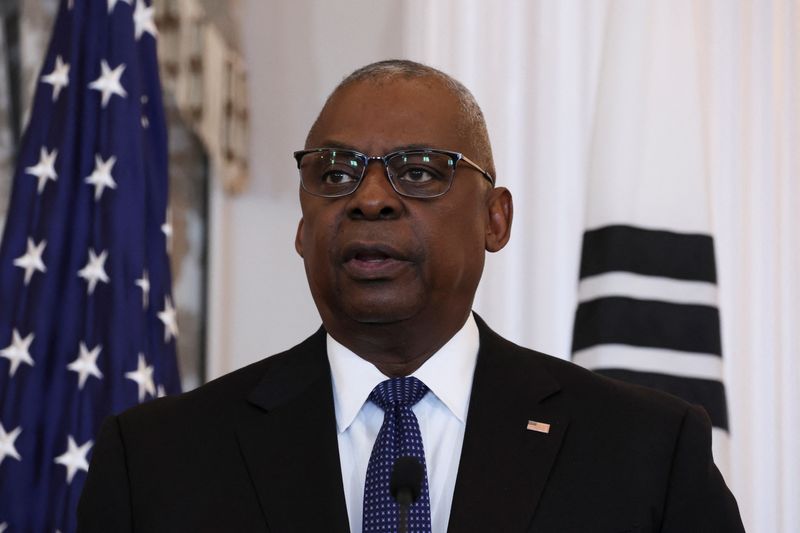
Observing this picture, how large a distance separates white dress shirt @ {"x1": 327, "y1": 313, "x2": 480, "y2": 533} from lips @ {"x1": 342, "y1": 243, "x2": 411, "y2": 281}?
0.20 meters

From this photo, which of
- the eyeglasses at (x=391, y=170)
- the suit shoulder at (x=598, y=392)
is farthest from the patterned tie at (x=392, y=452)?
the eyeglasses at (x=391, y=170)

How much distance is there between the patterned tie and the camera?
6.30 ft

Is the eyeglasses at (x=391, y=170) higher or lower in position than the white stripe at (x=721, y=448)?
higher

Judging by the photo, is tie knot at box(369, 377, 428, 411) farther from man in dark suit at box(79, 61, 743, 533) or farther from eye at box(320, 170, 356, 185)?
eye at box(320, 170, 356, 185)

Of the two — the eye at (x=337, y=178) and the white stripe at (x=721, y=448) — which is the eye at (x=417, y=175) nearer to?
the eye at (x=337, y=178)

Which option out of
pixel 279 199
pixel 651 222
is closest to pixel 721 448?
pixel 651 222

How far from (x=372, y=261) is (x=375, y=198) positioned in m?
0.11

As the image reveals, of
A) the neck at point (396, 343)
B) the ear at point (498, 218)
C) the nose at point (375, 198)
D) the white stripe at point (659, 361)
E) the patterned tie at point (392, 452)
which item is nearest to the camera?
the patterned tie at point (392, 452)

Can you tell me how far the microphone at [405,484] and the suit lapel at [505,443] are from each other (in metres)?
0.25

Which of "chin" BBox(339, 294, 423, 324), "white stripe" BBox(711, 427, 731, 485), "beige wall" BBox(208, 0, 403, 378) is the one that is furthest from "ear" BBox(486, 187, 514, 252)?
"beige wall" BBox(208, 0, 403, 378)

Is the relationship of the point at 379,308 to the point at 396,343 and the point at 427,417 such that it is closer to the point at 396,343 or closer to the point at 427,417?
the point at 396,343

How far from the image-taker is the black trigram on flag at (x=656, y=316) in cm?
339

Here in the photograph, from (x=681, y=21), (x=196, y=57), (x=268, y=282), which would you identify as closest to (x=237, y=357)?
(x=268, y=282)

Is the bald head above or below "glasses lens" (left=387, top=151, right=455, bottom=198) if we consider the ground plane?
above
